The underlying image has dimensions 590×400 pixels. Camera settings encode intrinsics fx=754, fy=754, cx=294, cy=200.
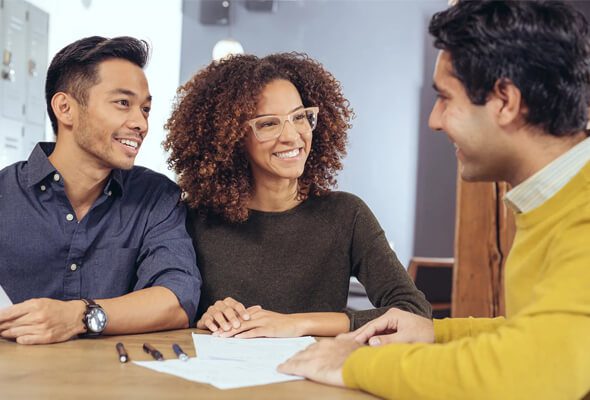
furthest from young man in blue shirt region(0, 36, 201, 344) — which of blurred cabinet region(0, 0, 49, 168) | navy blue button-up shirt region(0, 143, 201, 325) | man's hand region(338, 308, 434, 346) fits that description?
blurred cabinet region(0, 0, 49, 168)

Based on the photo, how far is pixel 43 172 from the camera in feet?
6.75

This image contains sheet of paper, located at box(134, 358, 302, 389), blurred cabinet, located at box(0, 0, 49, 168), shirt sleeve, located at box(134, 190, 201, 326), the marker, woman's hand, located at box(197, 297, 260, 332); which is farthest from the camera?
blurred cabinet, located at box(0, 0, 49, 168)

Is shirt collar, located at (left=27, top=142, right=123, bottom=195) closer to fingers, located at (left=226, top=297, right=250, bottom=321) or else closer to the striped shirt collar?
fingers, located at (left=226, top=297, right=250, bottom=321)

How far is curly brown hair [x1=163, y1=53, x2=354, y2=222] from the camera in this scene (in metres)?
2.24

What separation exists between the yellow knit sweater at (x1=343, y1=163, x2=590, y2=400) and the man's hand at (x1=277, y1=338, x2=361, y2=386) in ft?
0.10

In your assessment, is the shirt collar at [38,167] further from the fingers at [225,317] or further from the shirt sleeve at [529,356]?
the shirt sleeve at [529,356]

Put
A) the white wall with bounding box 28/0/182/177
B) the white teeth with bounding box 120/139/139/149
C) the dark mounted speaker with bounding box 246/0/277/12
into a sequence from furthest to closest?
the dark mounted speaker with bounding box 246/0/277/12 < the white wall with bounding box 28/0/182/177 < the white teeth with bounding box 120/139/139/149

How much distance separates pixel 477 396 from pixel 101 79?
60.8 inches

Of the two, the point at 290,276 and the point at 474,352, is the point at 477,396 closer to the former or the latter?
the point at 474,352

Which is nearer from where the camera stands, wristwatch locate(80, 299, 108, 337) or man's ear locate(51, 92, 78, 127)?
wristwatch locate(80, 299, 108, 337)

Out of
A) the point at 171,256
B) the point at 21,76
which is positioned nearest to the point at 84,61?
the point at 171,256

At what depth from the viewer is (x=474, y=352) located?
106 cm

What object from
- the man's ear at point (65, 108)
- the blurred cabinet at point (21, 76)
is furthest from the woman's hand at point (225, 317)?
the blurred cabinet at point (21, 76)

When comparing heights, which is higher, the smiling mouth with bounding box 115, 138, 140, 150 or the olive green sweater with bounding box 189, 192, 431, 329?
the smiling mouth with bounding box 115, 138, 140, 150
